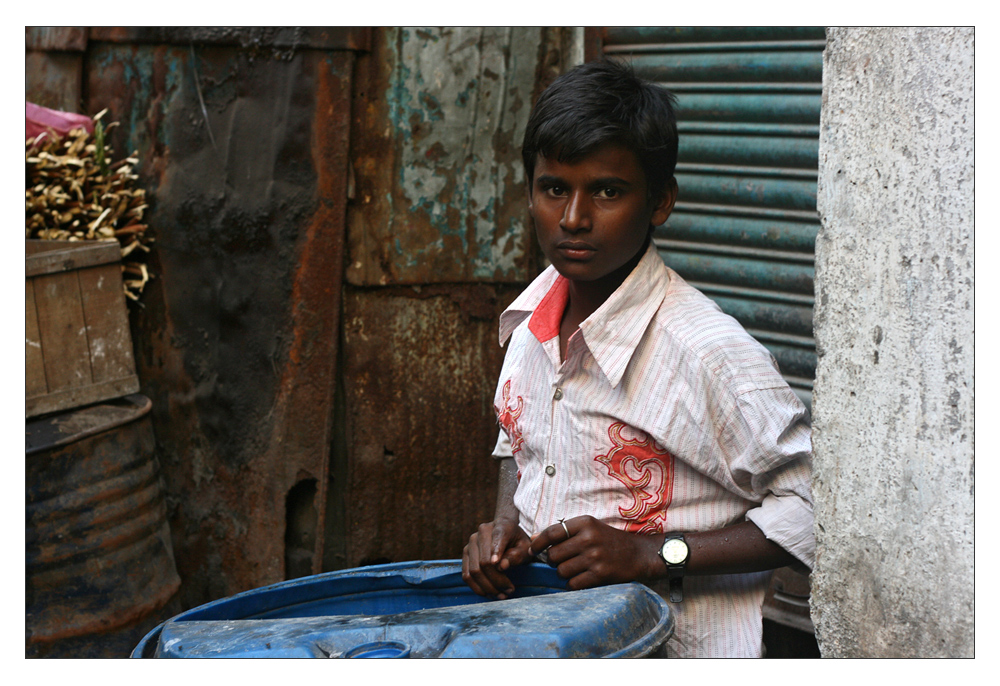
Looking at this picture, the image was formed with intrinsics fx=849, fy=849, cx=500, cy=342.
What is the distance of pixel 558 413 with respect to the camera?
1.76 meters

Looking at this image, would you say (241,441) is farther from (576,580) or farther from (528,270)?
(576,580)

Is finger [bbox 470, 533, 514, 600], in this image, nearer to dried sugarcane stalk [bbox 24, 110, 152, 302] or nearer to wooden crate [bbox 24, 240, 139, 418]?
wooden crate [bbox 24, 240, 139, 418]

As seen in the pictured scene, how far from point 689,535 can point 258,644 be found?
2.62 ft

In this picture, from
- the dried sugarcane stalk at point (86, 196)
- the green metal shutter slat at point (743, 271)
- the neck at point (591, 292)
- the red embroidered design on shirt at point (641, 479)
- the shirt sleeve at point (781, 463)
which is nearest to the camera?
the shirt sleeve at point (781, 463)

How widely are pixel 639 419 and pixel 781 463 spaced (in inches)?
10.6

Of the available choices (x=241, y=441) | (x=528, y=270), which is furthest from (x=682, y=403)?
(x=241, y=441)

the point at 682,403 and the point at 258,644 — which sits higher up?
the point at 682,403

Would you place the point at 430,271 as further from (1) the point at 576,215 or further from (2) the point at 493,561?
(2) the point at 493,561

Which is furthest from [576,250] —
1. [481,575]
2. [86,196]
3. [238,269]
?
[86,196]

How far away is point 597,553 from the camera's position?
154 centimetres

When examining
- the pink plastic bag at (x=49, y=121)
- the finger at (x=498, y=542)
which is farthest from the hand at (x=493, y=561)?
the pink plastic bag at (x=49, y=121)

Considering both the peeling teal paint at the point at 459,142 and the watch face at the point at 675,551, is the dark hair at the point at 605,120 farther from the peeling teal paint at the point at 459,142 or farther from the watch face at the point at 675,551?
the peeling teal paint at the point at 459,142

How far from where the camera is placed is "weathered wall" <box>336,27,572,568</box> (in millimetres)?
3104

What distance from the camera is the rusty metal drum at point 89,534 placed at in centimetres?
281
